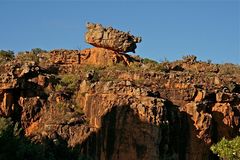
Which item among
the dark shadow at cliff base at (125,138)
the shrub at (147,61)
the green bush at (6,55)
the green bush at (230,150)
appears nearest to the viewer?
the green bush at (230,150)

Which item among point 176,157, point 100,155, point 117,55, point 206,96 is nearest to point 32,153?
point 100,155

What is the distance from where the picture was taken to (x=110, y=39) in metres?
38.1

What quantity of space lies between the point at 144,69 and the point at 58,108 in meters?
7.18

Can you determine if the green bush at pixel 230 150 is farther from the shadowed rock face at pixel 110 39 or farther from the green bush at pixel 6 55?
the green bush at pixel 6 55

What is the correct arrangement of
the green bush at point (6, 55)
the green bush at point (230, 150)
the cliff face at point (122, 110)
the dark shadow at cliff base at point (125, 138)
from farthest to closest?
the green bush at point (6, 55) → the cliff face at point (122, 110) → the dark shadow at cliff base at point (125, 138) → the green bush at point (230, 150)

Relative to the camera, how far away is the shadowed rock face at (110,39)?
3806 centimetres

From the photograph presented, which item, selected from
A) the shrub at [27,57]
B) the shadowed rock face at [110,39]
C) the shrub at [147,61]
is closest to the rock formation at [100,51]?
the shadowed rock face at [110,39]

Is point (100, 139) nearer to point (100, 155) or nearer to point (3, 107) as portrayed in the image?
point (100, 155)

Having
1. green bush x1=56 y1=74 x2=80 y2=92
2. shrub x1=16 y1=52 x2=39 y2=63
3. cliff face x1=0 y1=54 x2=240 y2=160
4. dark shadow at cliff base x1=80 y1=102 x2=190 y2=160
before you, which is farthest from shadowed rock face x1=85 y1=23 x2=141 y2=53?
dark shadow at cliff base x1=80 y1=102 x2=190 y2=160

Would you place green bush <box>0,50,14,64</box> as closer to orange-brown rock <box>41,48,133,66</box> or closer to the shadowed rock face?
orange-brown rock <box>41,48,133,66</box>

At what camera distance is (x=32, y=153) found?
788 inches

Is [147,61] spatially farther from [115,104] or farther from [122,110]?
[122,110]

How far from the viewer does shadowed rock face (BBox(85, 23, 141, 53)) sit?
38.1 m

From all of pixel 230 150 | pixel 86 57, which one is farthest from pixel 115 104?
pixel 86 57
